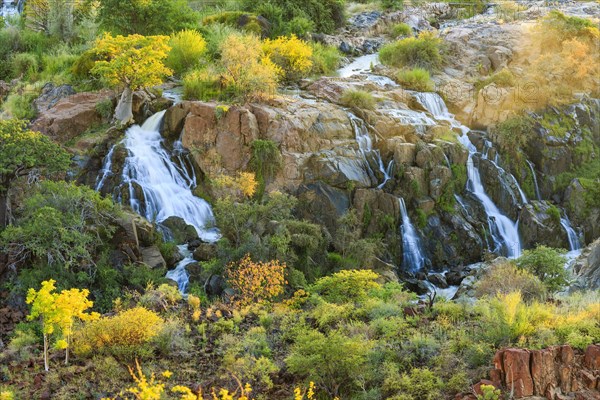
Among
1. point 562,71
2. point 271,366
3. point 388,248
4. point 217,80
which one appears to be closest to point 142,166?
point 217,80

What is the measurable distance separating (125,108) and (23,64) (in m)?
10.6

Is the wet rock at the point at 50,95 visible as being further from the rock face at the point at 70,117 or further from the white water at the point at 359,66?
the white water at the point at 359,66

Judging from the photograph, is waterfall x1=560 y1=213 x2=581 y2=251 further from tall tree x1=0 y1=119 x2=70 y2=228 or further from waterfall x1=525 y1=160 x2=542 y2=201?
tall tree x1=0 y1=119 x2=70 y2=228

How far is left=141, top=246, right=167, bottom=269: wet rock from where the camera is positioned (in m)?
→ 20.8

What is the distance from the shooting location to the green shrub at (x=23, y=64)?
1313 inches

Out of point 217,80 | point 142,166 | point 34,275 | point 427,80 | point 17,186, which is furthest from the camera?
point 427,80

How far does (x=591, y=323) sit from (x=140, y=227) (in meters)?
14.2

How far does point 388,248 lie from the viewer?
25375 mm

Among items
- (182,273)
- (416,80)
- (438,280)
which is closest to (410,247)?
(438,280)

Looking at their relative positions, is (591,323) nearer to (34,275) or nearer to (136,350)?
(136,350)

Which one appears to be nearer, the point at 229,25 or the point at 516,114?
the point at 516,114

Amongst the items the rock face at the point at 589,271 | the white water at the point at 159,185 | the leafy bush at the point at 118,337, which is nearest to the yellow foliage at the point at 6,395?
the leafy bush at the point at 118,337

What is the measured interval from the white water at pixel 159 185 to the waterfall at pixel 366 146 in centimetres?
683

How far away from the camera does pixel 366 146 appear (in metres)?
27.5
